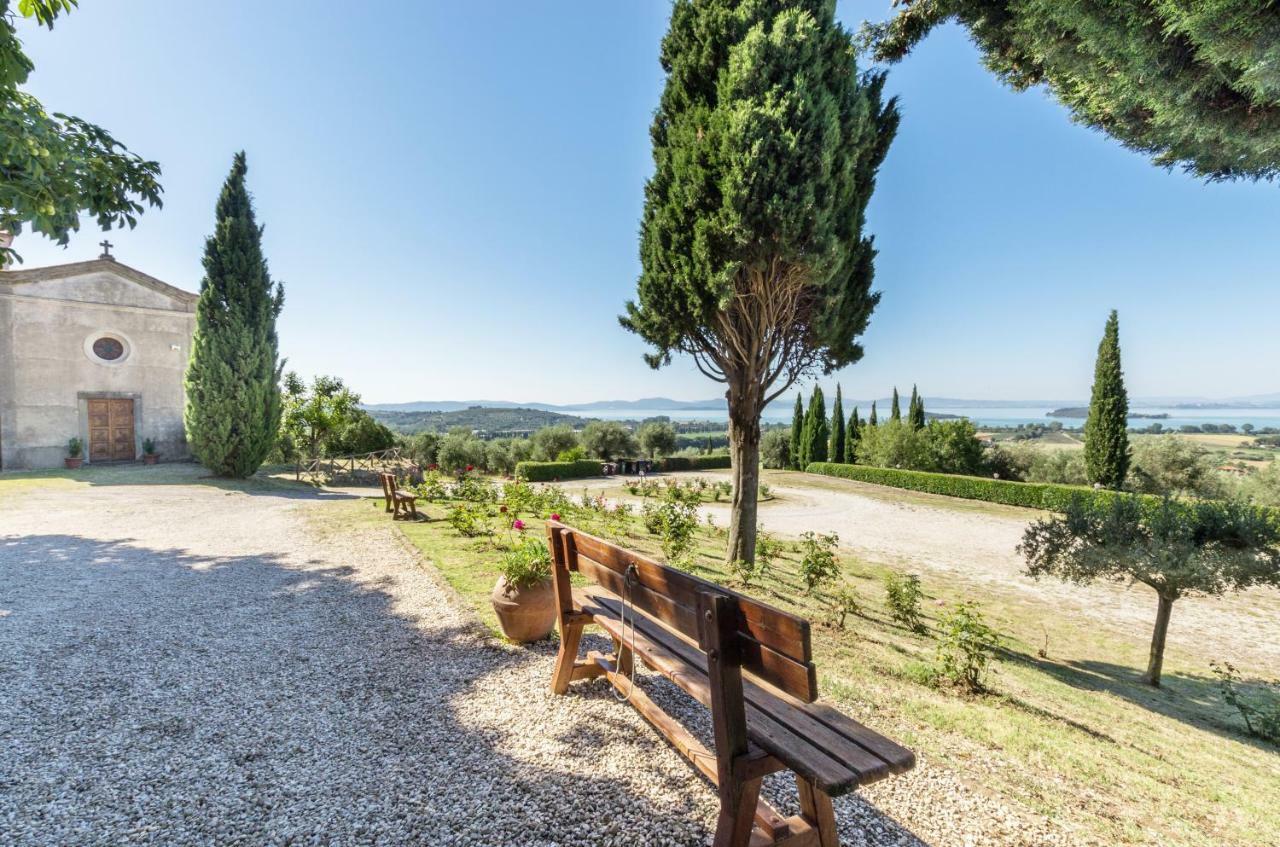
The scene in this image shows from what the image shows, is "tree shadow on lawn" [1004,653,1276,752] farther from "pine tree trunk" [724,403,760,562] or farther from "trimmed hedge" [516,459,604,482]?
"trimmed hedge" [516,459,604,482]

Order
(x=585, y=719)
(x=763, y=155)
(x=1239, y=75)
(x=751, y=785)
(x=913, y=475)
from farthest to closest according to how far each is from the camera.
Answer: (x=913, y=475) < (x=763, y=155) < (x=585, y=719) < (x=1239, y=75) < (x=751, y=785)

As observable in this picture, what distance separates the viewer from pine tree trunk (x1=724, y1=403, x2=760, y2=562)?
796 centimetres

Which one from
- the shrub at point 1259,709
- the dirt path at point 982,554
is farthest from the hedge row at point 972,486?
the shrub at point 1259,709

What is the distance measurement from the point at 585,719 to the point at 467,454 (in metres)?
24.1

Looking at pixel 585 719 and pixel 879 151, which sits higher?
pixel 879 151

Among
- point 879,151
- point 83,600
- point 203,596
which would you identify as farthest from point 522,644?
point 879,151

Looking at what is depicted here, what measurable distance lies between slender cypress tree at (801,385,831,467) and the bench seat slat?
31387 mm

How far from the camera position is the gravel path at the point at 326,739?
2426mm

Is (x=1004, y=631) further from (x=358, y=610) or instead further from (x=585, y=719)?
(x=358, y=610)

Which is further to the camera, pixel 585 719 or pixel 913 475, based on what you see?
pixel 913 475

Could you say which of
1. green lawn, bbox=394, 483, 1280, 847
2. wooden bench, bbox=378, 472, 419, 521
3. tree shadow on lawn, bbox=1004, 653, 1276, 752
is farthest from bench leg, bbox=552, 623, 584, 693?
wooden bench, bbox=378, 472, 419, 521

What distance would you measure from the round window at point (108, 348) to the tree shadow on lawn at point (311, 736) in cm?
1786

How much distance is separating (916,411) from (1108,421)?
31.0 feet

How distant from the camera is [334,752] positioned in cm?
299
